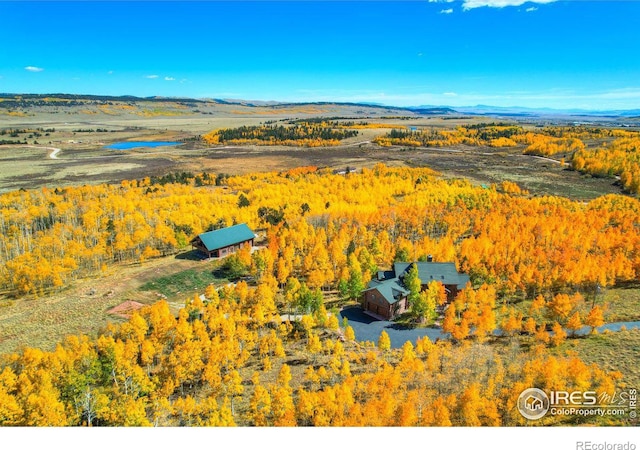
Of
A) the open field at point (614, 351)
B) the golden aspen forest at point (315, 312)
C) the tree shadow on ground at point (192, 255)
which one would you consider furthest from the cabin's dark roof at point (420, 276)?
the tree shadow on ground at point (192, 255)

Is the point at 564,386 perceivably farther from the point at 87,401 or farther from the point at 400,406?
the point at 87,401

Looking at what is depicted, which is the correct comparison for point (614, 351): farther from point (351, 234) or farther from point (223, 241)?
point (223, 241)

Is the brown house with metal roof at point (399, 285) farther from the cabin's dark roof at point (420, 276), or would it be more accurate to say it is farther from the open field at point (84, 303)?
the open field at point (84, 303)

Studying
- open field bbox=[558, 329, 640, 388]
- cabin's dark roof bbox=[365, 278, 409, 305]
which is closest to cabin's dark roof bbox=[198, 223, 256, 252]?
cabin's dark roof bbox=[365, 278, 409, 305]

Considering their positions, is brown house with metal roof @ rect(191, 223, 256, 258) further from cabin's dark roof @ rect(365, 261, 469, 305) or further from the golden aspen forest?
cabin's dark roof @ rect(365, 261, 469, 305)

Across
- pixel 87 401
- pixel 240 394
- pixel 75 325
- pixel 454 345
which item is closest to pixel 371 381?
pixel 240 394
